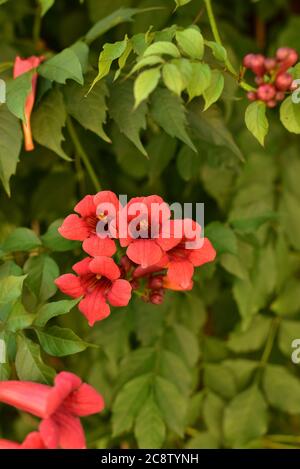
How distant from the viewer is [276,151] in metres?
2.11

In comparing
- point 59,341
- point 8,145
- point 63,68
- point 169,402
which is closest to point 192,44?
point 63,68

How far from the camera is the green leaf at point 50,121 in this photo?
4.92 ft

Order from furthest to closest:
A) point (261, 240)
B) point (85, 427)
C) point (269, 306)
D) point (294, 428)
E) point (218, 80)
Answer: point (294, 428), point (85, 427), point (269, 306), point (261, 240), point (218, 80)

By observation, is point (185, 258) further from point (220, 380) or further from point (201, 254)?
point (220, 380)

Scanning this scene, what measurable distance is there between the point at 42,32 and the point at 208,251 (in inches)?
44.1

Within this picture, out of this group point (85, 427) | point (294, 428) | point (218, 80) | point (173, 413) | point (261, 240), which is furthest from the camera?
point (294, 428)

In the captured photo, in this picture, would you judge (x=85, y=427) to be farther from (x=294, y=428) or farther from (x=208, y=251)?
(x=208, y=251)

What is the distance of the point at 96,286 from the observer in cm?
136

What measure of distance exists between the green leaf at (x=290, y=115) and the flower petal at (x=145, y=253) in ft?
0.93

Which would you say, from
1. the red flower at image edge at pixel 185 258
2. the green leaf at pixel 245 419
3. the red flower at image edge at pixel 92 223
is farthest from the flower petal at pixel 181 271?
the green leaf at pixel 245 419

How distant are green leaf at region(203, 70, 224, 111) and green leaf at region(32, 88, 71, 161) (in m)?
0.31

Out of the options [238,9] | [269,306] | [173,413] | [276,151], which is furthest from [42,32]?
[173,413]

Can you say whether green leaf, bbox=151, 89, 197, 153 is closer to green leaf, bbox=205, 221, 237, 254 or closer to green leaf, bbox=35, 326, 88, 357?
green leaf, bbox=205, 221, 237, 254

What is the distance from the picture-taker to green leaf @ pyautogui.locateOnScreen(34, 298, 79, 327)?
1.25 meters
